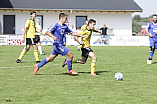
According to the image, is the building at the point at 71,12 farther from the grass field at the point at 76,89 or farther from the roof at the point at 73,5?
the grass field at the point at 76,89

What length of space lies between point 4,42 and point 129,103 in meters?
29.3

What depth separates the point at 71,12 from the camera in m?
42.8

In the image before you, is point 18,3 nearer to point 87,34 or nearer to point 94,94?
point 87,34

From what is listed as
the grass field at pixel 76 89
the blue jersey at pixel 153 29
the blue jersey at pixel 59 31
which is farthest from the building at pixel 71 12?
the grass field at pixel 76 89

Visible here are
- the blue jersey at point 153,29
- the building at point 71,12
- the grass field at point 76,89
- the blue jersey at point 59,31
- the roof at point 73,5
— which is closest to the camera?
the grass field at point 76,89

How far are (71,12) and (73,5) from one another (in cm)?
156

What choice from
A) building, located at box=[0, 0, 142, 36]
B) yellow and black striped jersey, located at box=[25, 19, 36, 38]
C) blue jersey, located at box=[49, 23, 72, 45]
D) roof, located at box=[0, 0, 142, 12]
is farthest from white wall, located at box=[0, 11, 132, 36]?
blue jersey, located at box=[49, 23, 72, 45]

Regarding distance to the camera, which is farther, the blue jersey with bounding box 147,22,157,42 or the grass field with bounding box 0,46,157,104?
the blue jersey with bounding box 147,22,157,42

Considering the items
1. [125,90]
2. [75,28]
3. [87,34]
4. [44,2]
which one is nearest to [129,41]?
[75,28]

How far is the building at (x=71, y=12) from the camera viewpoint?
42406 millimetres

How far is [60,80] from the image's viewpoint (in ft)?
32.4

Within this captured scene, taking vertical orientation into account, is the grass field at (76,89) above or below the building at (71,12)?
below

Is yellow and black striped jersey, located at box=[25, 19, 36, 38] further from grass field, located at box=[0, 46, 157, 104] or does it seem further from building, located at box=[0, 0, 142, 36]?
building, located at box=[0, 0, 142, 36]

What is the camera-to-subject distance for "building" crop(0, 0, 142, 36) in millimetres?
42406
